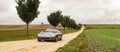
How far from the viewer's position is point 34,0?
144ft

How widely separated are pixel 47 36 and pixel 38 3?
14877mm

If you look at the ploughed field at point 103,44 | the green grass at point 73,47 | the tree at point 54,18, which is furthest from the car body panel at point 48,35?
the tree at point 54,18

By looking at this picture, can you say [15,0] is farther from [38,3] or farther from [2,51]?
[2,51]

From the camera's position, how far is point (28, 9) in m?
44.2

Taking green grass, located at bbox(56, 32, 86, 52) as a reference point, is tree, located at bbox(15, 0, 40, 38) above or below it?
above

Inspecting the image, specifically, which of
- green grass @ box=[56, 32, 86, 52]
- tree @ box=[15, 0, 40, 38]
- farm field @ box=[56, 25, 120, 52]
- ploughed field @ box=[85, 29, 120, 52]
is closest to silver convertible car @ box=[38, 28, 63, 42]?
farm field @ box=[56, 25, 120, 52]

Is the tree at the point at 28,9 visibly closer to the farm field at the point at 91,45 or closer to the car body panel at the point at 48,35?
the farm field at the point at 91,45

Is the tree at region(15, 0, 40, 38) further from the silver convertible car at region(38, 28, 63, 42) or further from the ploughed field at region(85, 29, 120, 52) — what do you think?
the silver convertible car at region(38, 28, 63, 42)

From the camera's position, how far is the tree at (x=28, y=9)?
44031mm

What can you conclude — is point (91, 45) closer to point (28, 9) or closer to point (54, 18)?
point (28, 9)

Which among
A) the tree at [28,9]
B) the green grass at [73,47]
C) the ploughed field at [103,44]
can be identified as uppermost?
the tree at [28,9]

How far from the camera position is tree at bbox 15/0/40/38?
144ft

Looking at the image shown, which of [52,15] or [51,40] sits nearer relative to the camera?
[51,40]

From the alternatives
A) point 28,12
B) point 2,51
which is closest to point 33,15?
point 28,12
